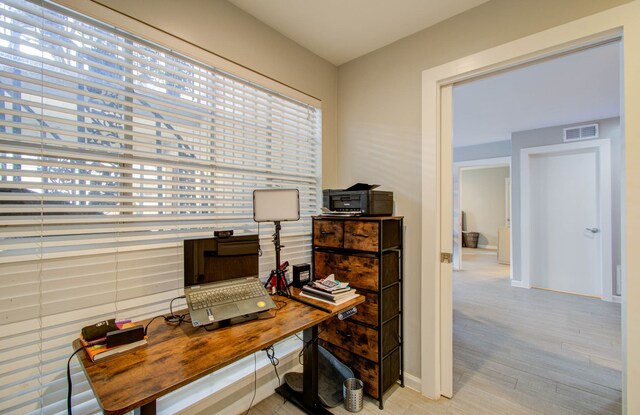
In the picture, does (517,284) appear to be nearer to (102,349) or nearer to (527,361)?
(527,361)

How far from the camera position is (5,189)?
114 cm

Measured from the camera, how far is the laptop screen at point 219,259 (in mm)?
1450

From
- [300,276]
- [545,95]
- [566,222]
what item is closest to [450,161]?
[300,276]

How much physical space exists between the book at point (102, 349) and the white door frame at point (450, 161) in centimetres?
178

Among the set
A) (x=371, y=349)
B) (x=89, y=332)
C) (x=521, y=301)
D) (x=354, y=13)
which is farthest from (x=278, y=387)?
(x=521, y=301)

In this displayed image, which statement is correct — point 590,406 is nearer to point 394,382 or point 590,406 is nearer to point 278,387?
point 394,382

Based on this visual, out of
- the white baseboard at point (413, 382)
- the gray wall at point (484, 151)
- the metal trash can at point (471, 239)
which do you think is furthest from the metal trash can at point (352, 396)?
the metal trash can at point (471, 239)

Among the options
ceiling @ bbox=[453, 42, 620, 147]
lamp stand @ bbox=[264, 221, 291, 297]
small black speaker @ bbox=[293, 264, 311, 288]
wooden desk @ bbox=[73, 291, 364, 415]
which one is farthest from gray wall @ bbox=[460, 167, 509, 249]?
wooden desk @ bbox=[73, 291, 364, 415]

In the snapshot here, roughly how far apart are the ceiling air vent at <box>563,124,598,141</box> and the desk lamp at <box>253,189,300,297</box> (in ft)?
16.1

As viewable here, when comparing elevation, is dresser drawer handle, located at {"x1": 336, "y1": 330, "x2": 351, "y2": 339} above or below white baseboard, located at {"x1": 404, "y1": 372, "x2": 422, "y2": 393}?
above

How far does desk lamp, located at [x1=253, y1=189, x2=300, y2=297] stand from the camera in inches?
69.7

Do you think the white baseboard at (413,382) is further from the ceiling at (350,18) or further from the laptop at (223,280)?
the ceiling at (350,18)

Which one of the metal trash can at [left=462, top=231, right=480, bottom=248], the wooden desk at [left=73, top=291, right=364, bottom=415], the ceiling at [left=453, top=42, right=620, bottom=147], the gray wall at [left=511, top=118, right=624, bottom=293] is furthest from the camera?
the metal trash can at [left=462, top=231, right=480, bottom=248]

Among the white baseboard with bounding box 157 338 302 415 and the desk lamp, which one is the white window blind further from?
the white baseboard with bounding box 157 338 302 415
